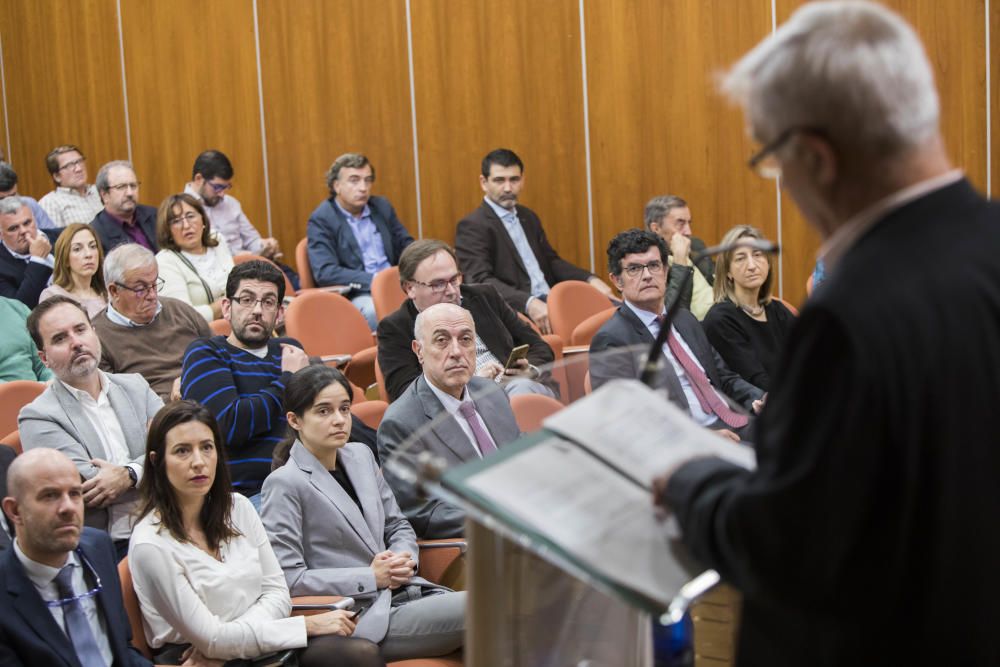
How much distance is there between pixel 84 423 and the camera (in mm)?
3527

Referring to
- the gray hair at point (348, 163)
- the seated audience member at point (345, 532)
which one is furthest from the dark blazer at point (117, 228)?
the seated audience member at point (345, 532)

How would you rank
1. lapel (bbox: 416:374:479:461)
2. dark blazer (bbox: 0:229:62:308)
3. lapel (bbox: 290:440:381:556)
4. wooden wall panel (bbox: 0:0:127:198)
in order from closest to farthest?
lapel (bbox: 416:374:479:461) → lapel (bbox: 290:440:381:556) → dark blazer (bbox: 0:229:62:308) → wooden wall panel (bbox: 0:0:127:198)

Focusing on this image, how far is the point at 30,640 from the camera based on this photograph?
237 cm

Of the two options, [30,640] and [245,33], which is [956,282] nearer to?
[30,640]

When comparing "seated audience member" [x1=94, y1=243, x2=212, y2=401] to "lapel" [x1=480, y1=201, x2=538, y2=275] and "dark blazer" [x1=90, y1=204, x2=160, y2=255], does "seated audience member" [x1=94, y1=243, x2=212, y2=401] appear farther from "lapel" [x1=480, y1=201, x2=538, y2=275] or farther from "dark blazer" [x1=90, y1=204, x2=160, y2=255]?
"lapel" [x1=480, y1=201, x2=538, y2=275]

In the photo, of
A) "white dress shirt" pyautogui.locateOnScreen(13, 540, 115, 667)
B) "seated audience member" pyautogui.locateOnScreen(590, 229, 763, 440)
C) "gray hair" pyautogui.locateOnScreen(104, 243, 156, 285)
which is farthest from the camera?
"gray hair" pyautogui.locateOnScreen(104, 243, 156, 285)

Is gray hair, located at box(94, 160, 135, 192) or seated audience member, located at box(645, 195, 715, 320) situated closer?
seated audience member, located at box(645, 195, 715, 320)

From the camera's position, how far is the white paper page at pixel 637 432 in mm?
1229

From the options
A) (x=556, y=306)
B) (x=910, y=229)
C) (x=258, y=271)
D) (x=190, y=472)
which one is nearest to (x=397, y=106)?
(x=556, y=306)

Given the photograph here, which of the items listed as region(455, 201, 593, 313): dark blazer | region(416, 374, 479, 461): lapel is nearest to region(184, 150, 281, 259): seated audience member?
region(455, 201, 593, 313): dark blazer

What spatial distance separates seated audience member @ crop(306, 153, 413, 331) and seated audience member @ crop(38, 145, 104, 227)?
1607mm

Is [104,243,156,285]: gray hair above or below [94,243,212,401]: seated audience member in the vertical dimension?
above

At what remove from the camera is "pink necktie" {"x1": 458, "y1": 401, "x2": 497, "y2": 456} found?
1.81 metres

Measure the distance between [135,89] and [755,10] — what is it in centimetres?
435
